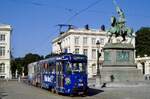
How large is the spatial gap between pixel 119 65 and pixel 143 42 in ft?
251

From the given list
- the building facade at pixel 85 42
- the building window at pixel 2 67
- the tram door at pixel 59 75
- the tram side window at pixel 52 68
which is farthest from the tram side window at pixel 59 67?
the building window at pixel 2 67

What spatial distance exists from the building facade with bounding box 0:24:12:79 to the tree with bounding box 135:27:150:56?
36.7 metres

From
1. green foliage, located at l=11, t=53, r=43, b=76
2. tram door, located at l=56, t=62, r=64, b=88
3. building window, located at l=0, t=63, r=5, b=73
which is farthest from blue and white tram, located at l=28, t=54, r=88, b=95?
green foliage, located at l=11, t=53, r=43, b=76

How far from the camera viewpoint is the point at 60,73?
94.0ft

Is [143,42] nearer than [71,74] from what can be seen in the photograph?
No

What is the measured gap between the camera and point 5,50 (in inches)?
4414

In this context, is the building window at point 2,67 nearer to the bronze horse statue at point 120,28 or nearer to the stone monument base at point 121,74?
the bronze horse statue at point 120,28

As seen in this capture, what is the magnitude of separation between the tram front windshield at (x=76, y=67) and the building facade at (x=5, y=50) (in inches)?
3174

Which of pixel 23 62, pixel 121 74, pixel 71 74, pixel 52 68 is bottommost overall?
pixel 121 74

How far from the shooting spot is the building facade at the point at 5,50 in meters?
108

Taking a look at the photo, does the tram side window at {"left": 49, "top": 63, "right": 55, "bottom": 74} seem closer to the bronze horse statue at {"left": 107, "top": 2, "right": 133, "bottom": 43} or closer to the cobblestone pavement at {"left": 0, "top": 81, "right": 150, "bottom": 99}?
the cobblestone pavement at {"left": 0, "top": 81, "right": 150, "bottom": 99}

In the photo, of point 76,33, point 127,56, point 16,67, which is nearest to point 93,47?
point 76,33

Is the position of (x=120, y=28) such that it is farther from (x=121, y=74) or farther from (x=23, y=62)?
(x=23, y=62)

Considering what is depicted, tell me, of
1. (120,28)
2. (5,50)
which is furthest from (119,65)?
(5,50)
